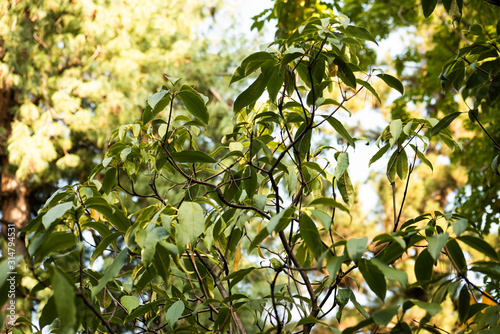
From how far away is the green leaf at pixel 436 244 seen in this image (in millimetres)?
471

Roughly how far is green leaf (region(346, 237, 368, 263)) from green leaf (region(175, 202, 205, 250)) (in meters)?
0.19

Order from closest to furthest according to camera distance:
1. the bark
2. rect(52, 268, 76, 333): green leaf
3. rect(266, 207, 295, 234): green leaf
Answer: rect(52, 268, 76, 333): green leaf
rect(266, 207, 295, 234): green leaf
the bark

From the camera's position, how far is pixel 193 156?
2.26ft

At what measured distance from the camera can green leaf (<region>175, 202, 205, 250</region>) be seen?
1.78 feet

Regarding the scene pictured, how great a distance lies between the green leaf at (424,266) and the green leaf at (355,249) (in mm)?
163

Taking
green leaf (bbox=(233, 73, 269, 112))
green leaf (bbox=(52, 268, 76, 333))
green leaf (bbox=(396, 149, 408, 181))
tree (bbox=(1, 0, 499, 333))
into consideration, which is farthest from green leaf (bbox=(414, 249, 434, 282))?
green leaf (bbox=(52, 268, 76, 333))

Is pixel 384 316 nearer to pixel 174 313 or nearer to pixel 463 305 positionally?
pixel 463 305

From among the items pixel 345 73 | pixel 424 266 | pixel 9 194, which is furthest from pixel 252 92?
pixel 9 194

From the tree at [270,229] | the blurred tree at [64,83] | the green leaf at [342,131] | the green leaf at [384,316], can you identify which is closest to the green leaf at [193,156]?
the tree at [270,229]

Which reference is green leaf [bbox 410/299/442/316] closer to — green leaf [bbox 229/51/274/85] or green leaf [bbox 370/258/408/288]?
green leaf [bbox 370/258/408/288]

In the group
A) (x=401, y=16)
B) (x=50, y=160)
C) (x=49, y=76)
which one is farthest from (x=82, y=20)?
(x=401, y=16)

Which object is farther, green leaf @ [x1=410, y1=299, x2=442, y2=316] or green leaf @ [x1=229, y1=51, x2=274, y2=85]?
green leaf @ [x1=229, y1=51, x2=274, y2=85]

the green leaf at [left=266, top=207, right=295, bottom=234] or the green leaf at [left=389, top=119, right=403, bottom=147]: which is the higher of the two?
the green leaf at [left=389, top=119, right=403, bottom=147]

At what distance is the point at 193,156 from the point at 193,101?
0.09m
